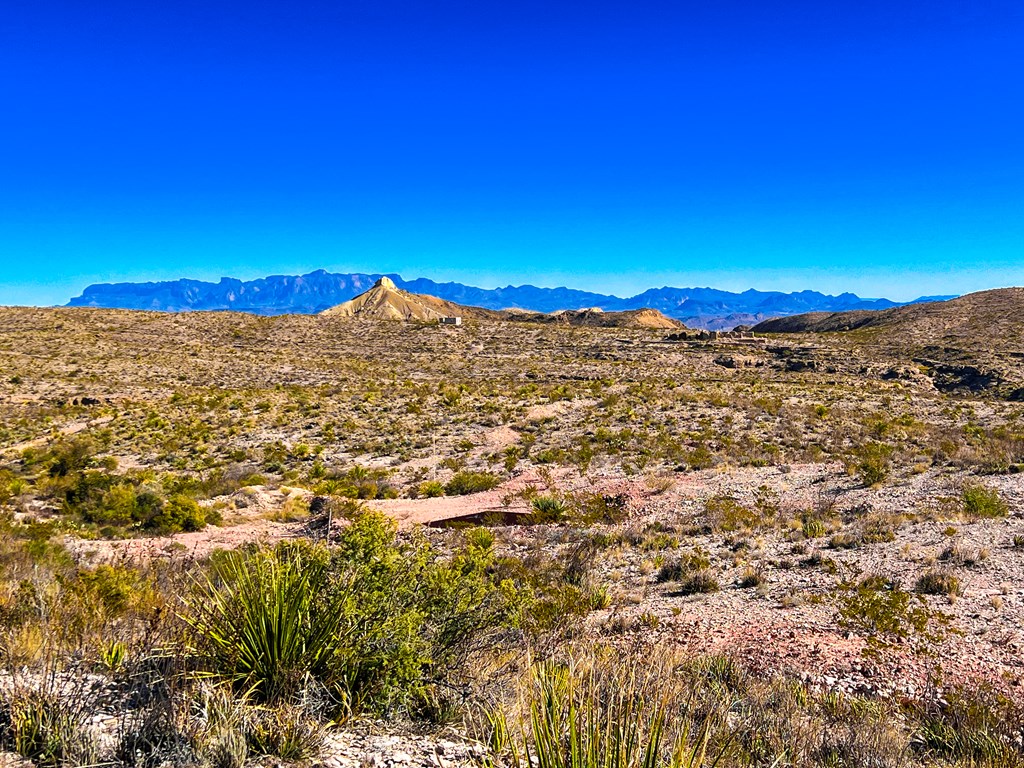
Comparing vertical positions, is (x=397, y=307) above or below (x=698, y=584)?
above

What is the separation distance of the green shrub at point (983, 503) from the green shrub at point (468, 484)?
36.7ft

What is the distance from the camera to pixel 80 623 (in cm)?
496

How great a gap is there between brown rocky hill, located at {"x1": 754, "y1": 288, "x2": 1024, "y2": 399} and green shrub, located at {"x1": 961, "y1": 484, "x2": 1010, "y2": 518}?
89.0 feet

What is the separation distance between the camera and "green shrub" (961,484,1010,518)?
11672mm

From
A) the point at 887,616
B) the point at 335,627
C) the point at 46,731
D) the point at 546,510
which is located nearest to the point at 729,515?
the point at 546,510

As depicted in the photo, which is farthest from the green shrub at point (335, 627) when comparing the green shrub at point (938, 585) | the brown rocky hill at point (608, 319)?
the brown rocky hill at point (608, 319)

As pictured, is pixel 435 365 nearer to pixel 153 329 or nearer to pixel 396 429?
pixel 396 429

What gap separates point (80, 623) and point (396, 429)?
18.6m

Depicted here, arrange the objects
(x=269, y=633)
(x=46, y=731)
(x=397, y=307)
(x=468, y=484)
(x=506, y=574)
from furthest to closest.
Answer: (x=397, y=307) → (x=468, y=484) → (x=506, y=574) → (x=269, y=633) → (x=46, y=731)

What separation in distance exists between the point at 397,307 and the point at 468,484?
4573 inches

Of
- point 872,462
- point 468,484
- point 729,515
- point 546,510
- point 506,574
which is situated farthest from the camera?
point 872,462

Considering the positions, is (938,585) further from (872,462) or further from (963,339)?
(963,339)

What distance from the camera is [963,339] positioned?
2053 inches

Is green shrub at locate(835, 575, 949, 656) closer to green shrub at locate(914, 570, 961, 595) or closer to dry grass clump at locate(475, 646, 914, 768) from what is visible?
green shrub at locate(914, 570, 961, 595)
